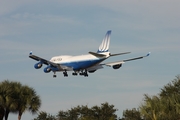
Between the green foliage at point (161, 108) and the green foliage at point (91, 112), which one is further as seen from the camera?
the green foliage at point (91, 112)

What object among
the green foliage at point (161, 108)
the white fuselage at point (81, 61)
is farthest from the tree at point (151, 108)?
the white fuselage at point (81, 61)

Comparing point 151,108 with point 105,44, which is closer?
point 151,108

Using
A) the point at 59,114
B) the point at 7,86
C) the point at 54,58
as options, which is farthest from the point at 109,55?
the point at 59,114

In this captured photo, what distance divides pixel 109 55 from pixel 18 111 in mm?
25677

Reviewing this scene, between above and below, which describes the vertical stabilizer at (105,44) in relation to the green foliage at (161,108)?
above

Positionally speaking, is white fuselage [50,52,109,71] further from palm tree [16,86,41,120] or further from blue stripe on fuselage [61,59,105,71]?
palm tree [16,86,41,120]

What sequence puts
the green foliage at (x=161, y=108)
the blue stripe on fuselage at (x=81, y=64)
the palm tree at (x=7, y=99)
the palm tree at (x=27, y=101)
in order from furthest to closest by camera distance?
the blue stripe on fuselage at (x=81, y=64) → the palm tree at (x=27, y=101) → the palm tree at (x=7, y=99) → the green foliage at (x=161, y=108)

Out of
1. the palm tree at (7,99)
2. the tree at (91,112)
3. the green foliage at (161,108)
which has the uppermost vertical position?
the tree at (91,112)

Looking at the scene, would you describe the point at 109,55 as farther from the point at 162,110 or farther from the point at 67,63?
the point at 162,110

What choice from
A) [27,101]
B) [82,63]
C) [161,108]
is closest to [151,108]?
[161,108]

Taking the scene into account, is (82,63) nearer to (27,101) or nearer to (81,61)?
(81,61)

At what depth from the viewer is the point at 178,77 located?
62.0 m

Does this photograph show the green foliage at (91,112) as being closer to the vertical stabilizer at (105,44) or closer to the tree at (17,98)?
the vertical stabilizer at (105,44)

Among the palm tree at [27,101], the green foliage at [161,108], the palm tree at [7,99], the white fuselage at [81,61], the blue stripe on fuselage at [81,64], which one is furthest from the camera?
the blue stripe on fuselage at [81,64]
